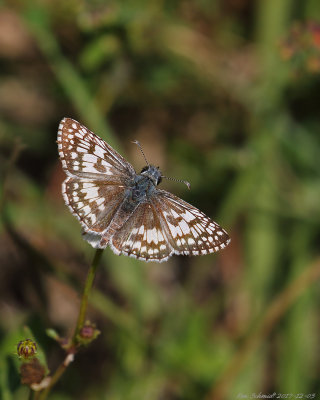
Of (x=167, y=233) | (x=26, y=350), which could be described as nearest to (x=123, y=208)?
(x=167, y=233)

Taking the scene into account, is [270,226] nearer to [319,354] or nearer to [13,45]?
[319,354]

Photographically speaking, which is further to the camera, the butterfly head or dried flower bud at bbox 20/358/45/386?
the butterfly head

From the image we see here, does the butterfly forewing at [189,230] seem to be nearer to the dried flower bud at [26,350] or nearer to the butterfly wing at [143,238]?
the butterfly wing at [143,238]

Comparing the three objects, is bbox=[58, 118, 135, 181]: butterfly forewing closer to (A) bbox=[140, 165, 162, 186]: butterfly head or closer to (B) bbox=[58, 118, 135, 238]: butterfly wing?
(B) bbox=[58, 118, 135, 238]: butterfly wing

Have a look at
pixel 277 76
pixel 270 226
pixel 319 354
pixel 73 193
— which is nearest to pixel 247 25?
pixel 277 76

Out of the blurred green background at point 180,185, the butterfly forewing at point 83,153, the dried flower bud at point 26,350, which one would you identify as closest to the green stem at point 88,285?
the dried flower bud at point 26,350

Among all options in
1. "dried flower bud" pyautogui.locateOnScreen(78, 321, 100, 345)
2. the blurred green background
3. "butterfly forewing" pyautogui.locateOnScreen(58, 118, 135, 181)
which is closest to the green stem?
"dried flower bud" pyautogui.locateOnScreen(78, 321, 100, 345)
